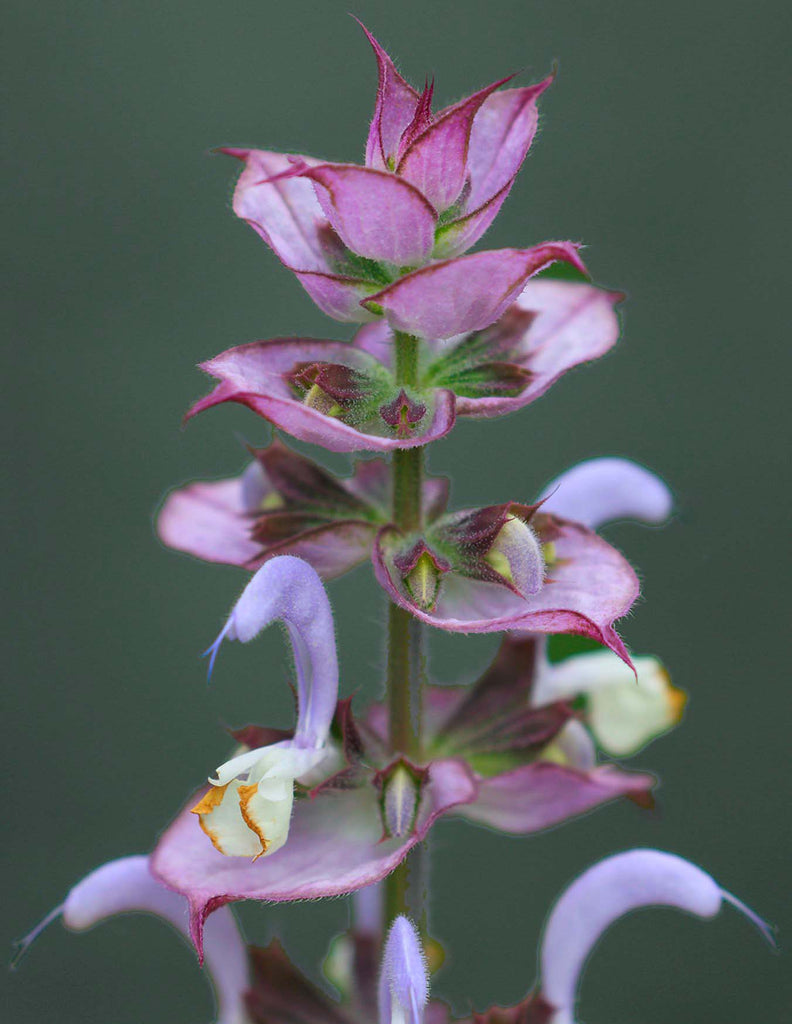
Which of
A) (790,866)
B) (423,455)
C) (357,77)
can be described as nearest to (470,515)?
(423,455)

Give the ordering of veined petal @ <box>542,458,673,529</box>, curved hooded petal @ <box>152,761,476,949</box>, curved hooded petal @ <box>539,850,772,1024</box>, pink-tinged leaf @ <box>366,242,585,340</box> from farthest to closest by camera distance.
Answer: veined petal @ <box>542,458,673,529</box>
curved hooded petal @ <box>539,850,772,1024</box>
curved hooded petal @ <box>152,761,476,949</box>
pink-tinged leaf @ <box>366,242,585,340</box>

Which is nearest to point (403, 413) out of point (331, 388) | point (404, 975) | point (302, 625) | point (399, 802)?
point (331, 388)

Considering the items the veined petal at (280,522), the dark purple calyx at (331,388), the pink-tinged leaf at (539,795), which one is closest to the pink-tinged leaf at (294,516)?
the veined petal at (280,522)

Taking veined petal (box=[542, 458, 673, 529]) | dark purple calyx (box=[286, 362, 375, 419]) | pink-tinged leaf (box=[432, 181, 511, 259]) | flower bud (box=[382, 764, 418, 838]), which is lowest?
flower bud (box=[382, 764, 418, 838])

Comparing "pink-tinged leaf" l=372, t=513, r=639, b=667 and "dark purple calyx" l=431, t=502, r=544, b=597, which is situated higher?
"dark purple calyx" l=431, t=502, r=544, b=597

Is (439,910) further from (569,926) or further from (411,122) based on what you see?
(411,122)

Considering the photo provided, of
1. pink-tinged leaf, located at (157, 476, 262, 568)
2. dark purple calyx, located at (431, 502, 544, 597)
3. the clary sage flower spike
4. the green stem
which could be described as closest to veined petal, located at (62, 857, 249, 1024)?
the clary sage flower spike

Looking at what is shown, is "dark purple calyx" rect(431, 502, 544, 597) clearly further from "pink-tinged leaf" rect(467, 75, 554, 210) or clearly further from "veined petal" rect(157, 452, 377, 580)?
"pink-tinged leaf" rect(467, 75, 554, 210)
